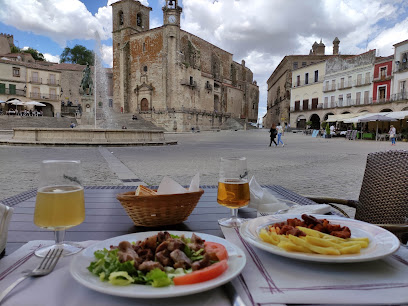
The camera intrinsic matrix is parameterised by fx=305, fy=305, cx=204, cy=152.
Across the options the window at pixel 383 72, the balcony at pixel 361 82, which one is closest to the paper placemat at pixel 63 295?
the window at pixel 383 72

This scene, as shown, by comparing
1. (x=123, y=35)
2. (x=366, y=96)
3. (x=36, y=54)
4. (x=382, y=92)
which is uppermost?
(x=36, y=54)

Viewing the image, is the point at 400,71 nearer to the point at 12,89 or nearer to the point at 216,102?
the point at 216,102

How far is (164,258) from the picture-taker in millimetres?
754

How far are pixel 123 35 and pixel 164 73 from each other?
9622mm

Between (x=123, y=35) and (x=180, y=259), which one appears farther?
(x=123, y=35)

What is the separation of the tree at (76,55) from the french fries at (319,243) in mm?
67312

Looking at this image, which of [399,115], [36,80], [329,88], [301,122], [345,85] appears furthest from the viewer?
[301,122]

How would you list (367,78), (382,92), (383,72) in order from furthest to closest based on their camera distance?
(367,78)
(382,92)
(383,72)

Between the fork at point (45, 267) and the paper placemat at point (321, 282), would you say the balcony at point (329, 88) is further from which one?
the fork at point (45, 267)

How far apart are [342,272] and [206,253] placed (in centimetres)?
38

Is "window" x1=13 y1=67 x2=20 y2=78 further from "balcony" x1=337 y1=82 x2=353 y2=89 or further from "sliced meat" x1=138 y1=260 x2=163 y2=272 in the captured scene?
"sliced meat" x1=138 y1=260 x2=163 y2=272

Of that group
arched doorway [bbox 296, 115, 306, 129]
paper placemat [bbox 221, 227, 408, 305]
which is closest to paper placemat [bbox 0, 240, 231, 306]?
paper placemat [bbox 221, 227, 408, 305]

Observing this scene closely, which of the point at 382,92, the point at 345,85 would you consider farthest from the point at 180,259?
the point at 345,85

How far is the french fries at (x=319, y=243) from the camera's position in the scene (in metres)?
0.84
